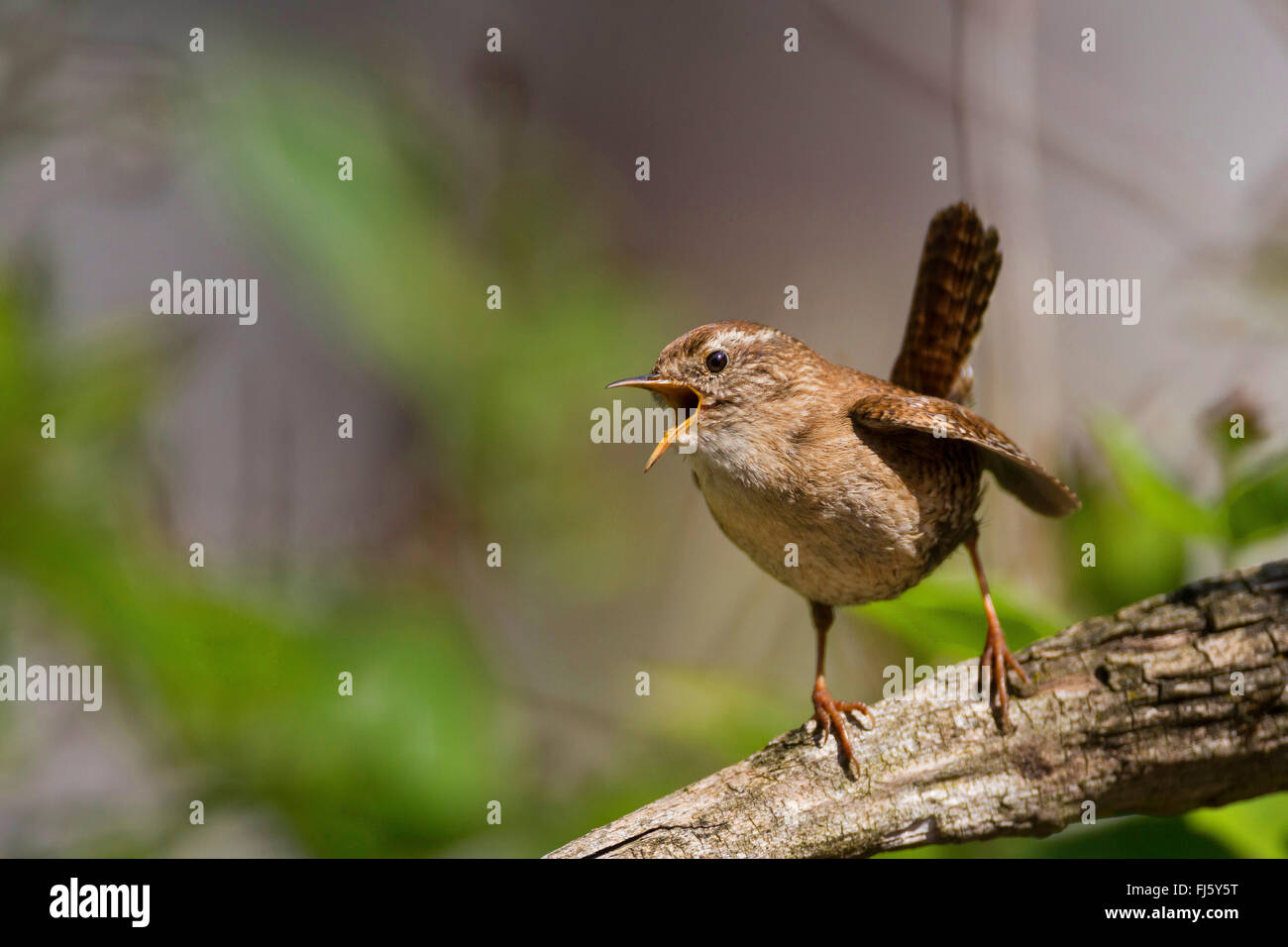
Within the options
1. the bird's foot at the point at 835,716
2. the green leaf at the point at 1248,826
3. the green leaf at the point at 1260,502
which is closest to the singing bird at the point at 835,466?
the bird's foot at the point at 835,716

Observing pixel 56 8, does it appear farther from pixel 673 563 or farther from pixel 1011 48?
pixel 1011 48

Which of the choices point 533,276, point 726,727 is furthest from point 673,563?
point 726,727

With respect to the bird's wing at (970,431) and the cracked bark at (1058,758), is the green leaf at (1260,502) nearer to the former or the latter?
the cracked bark at (1058,758)

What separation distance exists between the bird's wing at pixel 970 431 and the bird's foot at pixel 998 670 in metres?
0.35

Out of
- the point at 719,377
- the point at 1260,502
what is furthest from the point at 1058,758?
the point at 719,377

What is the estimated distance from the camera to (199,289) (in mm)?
3904

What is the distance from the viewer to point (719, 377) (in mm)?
2357

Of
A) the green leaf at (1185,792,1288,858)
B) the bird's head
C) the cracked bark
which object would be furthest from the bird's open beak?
the green leaf at (1185,792,1288,858)

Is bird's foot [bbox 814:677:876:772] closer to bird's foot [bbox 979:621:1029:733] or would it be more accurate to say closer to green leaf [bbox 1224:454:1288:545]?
bird's foot [bbox 979:621:1029:733]

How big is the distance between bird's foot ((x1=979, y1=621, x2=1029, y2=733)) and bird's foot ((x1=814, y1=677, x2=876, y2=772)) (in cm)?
27

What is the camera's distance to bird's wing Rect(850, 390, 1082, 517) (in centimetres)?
220

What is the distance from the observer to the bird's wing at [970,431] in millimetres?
2197

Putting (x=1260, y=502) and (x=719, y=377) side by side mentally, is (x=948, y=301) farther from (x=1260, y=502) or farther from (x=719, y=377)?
(x=1260, y=502)

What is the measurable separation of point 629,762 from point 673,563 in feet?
4.01
